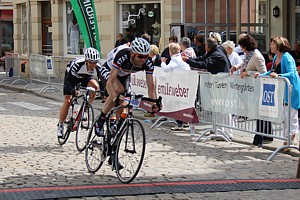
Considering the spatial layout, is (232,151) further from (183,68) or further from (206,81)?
(183,68)

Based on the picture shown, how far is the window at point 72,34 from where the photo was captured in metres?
29.2

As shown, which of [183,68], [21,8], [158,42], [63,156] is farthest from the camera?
[21,8]

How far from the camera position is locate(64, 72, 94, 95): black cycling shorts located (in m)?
12.0

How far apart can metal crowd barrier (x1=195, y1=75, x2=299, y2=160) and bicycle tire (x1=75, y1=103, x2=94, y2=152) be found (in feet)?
7.38

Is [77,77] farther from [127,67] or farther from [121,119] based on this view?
[121,119]

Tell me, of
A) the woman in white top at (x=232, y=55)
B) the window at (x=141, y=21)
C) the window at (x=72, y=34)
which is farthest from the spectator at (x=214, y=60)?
the window at (x=72, y=34)

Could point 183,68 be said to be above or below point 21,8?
below

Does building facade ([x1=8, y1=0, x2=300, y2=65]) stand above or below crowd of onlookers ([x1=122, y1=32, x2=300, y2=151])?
above

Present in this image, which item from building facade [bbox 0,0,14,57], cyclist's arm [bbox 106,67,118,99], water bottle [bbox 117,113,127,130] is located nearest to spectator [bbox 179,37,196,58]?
cyclist's arm [bbox 106,67,118,99]

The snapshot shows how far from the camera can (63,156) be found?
1117 cm

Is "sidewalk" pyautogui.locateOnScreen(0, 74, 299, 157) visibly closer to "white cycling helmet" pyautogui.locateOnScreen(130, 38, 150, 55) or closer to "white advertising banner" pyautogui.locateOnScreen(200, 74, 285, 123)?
"white advertising banner" pyautogui.locateOnScreen(200, 74, 285, 123)

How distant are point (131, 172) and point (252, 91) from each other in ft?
12.0

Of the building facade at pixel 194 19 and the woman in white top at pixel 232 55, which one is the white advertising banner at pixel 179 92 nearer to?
the woman in white top at pixel 232 55

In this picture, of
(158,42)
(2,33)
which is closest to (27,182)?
(158,42)
